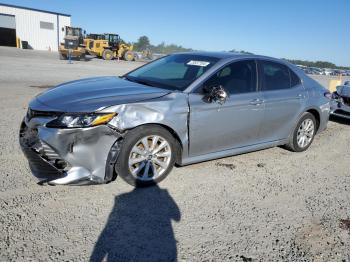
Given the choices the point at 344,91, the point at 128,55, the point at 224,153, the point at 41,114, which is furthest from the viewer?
the point at 128,55

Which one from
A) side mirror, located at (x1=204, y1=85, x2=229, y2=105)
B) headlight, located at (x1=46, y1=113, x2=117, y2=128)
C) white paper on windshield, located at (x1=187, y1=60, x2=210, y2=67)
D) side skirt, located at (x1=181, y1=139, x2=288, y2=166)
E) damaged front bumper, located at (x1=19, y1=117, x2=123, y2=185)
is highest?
white paper on windshield, located at (x1=187, y1=60, x2=210, y2=67)

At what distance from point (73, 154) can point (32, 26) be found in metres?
49.9

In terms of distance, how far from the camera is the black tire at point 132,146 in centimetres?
376

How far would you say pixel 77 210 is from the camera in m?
3.43

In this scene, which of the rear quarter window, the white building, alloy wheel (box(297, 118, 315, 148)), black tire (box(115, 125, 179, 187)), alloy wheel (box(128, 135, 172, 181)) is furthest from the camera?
the white building

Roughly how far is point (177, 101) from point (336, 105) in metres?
6.17

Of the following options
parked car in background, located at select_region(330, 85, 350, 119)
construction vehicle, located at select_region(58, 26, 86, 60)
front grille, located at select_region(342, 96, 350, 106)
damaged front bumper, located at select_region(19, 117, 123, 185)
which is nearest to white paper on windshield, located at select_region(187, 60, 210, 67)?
damaged front bumper, located at select_region(19, 117, 123, 185)

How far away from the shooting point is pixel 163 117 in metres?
3.94

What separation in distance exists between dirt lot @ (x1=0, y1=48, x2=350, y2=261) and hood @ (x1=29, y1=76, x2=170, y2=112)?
936 millimetres

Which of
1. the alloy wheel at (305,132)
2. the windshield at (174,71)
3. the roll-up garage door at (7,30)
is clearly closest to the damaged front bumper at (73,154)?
the windshield at (174,71)

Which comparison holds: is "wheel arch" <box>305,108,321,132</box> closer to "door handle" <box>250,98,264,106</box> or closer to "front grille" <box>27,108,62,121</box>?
"door handle" <box>250,98,264,106</box>

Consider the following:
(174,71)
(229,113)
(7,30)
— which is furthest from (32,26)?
(229,113)

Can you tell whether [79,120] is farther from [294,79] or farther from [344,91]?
[344,91]

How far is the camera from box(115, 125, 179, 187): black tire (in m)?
3.76
